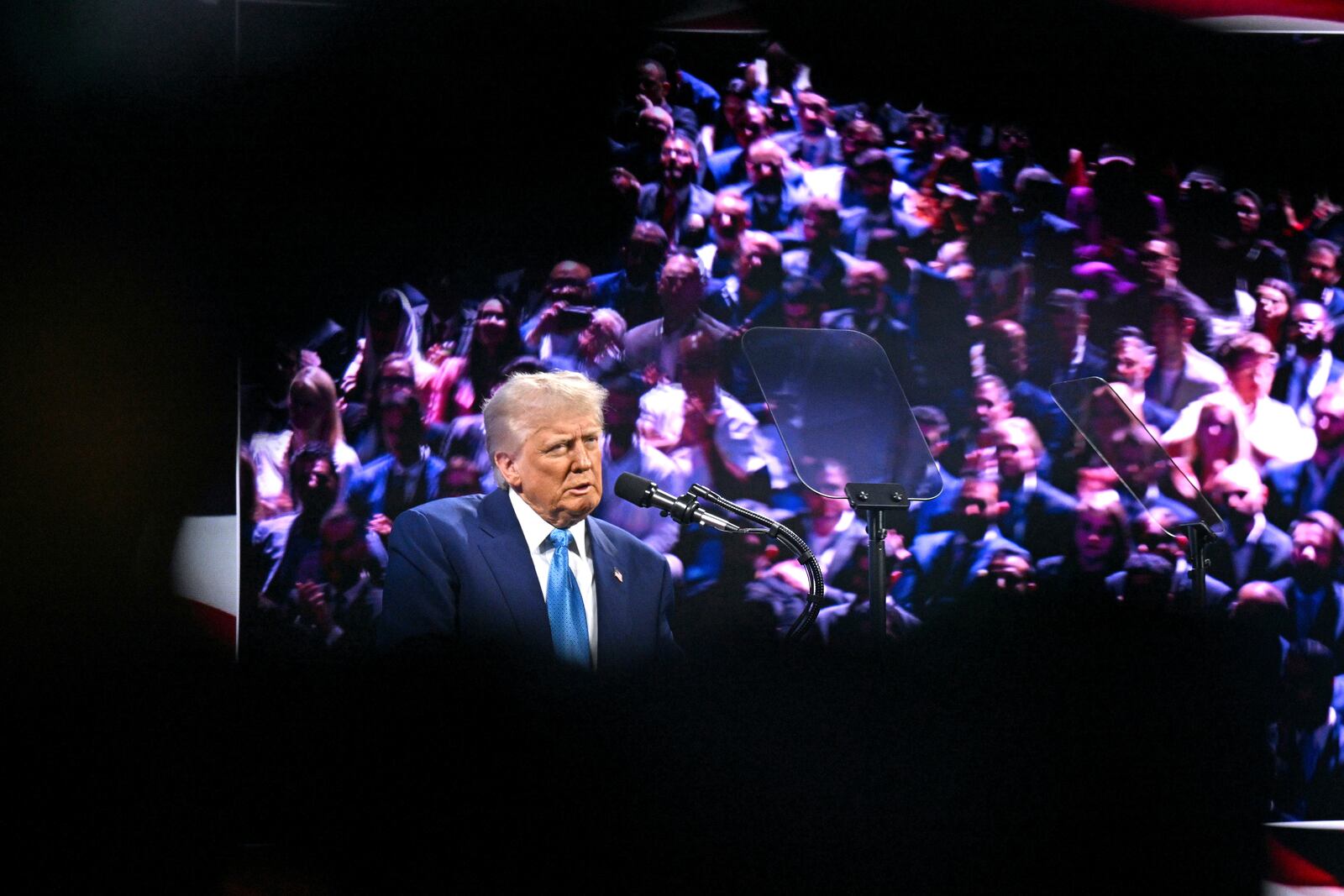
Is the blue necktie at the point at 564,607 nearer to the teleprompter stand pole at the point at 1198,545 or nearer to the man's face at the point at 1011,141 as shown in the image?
the teleprompter stand pole at the point at 1198,545

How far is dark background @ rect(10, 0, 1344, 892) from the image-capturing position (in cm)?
96

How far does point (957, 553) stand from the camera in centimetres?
312

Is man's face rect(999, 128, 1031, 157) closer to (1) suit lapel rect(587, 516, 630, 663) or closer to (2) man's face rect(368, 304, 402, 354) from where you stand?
(1) suit lapel rect(587, 516, 630, 663)

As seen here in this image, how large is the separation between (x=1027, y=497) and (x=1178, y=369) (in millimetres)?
656

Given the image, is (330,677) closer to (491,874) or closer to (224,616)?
(491,874)

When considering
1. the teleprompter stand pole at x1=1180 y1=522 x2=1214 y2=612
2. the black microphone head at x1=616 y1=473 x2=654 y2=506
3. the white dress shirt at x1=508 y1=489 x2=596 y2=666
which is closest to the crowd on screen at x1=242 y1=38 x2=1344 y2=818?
the white dress shirt at x1=508 y1=489 x2=596 y2=666

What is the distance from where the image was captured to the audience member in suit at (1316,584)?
321 cm

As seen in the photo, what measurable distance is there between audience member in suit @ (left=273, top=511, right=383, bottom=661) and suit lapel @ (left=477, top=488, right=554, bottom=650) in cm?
54

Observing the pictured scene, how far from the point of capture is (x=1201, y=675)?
105 cm

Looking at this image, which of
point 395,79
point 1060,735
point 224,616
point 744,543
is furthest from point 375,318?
point 1060,735

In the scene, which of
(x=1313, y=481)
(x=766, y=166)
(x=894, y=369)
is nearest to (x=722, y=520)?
(x=894, y=369)

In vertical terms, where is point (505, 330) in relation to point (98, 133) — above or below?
below

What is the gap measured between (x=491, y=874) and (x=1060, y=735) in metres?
0.57

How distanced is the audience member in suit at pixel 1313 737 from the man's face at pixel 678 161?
240 cm
